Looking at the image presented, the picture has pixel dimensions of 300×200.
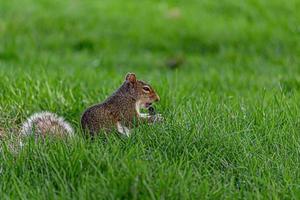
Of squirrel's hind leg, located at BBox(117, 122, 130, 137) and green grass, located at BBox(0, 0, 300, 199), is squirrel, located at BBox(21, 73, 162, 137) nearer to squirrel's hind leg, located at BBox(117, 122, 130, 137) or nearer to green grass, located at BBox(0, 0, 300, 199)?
squirrel's hind leg, located at BBox(117, 122, 130, 137)

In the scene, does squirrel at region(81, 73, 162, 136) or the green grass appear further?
squirrel at region(81, 73, 162, 136)

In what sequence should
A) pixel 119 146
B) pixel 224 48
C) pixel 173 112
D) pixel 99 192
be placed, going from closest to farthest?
pixel 99 192 → pixel 119 146 → pixel 173 112 → pixel 224 48

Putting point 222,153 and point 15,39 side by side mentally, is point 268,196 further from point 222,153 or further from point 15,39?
point 15,39

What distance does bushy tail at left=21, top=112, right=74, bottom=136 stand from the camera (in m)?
4.84

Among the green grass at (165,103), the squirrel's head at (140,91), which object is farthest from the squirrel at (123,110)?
the green grass at (165,103)

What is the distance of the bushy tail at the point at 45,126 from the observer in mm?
4840

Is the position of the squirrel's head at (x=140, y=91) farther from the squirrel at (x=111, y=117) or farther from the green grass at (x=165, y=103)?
the green grass at (x=165, y=103)

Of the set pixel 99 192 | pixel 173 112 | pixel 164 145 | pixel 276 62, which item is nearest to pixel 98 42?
pixel 276 62

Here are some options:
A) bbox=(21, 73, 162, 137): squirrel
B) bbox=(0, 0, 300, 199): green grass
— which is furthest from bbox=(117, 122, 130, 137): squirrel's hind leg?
bbox=(0, 0, 300, 199): green grass

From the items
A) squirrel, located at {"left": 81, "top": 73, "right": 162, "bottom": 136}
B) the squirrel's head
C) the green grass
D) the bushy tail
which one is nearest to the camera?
the green grass

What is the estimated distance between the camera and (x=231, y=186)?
4059 millimetres

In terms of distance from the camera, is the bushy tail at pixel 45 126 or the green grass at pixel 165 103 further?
the bushy tail at pixel 45 126

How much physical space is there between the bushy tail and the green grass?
0.38 ft

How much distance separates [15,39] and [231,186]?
781cm
